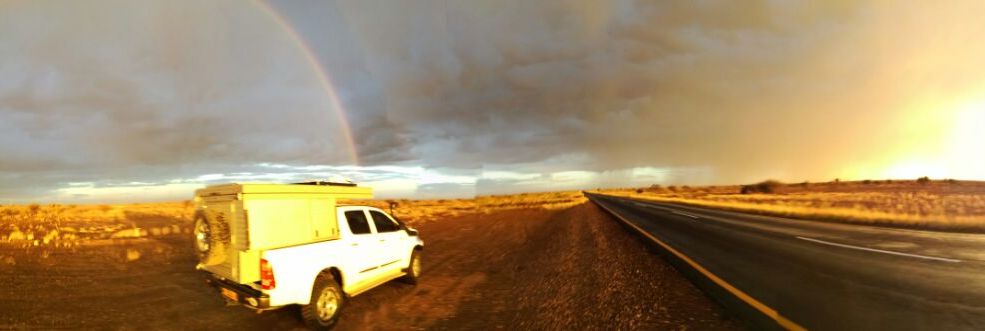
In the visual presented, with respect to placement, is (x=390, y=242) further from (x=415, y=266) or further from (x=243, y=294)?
(x=243, y=294)

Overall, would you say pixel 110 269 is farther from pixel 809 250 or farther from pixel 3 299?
pixel 809 250

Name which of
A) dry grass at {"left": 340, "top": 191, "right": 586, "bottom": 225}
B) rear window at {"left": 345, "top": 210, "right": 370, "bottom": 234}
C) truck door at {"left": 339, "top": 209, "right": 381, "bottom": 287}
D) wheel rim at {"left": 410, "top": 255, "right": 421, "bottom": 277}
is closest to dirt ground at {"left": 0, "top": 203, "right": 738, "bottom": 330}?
wheel rim at {"left": 410, "top": 255, "right": 421, "bottom": 277}

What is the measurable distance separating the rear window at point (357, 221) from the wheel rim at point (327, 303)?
4.45 feet

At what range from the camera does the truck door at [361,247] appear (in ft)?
29.8

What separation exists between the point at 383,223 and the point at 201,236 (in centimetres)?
341

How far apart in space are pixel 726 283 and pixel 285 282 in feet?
25.2

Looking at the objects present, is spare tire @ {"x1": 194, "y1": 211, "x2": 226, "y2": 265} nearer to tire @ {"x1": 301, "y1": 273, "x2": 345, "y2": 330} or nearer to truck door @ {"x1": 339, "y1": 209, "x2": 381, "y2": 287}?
tire @ {"x1": 301, "y1": 273, "x2": 345, "y2": 330}

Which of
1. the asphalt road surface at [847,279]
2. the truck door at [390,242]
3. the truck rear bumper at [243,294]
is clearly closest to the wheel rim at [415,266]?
the truck door at [390,242]

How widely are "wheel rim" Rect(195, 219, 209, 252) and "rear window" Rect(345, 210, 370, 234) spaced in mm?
2248

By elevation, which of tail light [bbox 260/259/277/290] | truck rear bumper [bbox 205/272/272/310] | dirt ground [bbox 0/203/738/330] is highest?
tail light [bbox 260/259/277/290]

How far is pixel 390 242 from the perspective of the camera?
1052 centimetres

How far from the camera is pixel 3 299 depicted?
10.6 metres

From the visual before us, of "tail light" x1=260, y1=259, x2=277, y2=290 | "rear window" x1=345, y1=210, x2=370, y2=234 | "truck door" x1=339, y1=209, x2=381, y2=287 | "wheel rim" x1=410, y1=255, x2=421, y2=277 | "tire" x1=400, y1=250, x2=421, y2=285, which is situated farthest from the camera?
"wheel rim" x1=410, y1=255, x2=421, y2=277

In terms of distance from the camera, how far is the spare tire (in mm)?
7832
